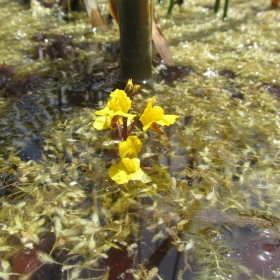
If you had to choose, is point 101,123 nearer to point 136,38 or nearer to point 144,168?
point 144,168

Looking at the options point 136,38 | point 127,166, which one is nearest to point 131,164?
point 127,166

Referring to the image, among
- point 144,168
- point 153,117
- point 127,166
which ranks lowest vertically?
point 144,168

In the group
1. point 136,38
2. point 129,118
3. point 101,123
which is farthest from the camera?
point 136,38

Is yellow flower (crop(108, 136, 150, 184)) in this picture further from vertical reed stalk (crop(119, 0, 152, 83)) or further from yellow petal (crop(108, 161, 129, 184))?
vertical reed stalk (crop(119, 0, 152, 83))

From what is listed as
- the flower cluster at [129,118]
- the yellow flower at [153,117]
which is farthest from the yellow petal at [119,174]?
the yellow flower at [153,117]

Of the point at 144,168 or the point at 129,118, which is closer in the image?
the point at 129,118

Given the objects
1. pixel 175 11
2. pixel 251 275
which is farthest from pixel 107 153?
pixel 175 11

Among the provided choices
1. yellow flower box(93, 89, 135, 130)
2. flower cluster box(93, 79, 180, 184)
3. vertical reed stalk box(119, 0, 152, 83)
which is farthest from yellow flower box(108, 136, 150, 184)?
vertical reed stalk box(119, 0, 152, 83)
